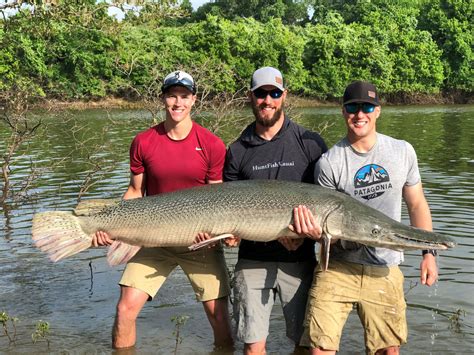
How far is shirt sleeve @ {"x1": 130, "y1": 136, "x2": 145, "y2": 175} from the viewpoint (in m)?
5.46

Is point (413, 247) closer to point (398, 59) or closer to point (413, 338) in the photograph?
point (413, 338)

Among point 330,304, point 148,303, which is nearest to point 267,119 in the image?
point 330,304

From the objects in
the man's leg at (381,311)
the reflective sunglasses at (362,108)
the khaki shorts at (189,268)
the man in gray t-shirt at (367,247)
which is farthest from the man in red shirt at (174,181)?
the man's leg at (381,311)

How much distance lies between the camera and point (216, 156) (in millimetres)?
5355

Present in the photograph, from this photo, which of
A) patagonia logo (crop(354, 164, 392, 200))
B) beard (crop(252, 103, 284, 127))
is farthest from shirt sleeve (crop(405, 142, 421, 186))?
beard (crop(252, 103, 284, 127))

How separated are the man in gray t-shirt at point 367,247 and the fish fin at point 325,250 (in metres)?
0.07

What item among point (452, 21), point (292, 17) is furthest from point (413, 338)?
point (292, 17)

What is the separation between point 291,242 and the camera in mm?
4855

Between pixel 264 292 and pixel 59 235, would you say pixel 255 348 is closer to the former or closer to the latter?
pixel 264 292

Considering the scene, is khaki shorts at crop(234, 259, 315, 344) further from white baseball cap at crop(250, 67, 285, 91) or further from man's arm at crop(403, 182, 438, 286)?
white baseball cap at crop(250, 67, 285, 91)

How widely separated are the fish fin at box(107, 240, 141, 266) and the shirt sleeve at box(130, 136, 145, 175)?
26.4 inches

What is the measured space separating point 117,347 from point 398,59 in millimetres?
62990

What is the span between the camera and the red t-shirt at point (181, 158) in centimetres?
535

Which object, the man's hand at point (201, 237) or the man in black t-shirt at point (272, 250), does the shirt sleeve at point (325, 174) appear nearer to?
the man in black t-shirt at point (272, 250)
